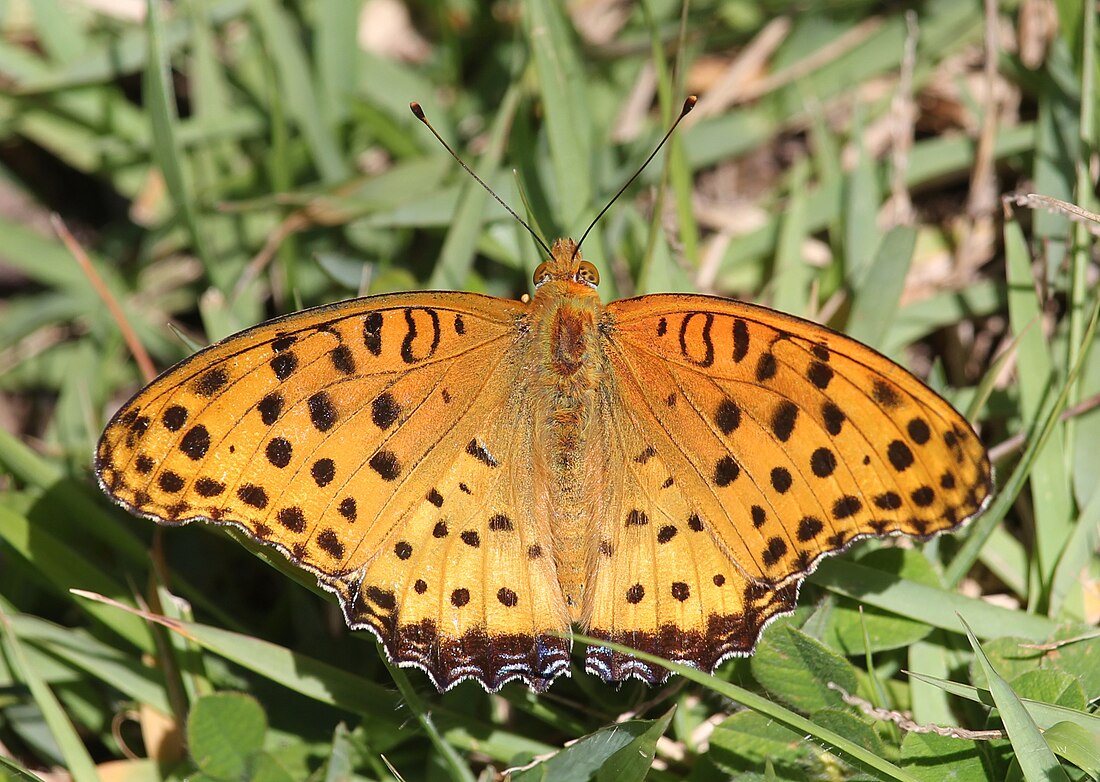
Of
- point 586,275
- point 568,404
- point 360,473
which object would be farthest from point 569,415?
point 360,473

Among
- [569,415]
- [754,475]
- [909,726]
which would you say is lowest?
[909,726]

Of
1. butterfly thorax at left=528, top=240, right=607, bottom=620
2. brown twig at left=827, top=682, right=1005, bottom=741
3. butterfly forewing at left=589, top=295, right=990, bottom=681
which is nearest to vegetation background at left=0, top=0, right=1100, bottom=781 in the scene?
brown twig at left=827, top=682, right=1005, bottom=741

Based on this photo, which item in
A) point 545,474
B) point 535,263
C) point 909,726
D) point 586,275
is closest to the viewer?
point 909,726

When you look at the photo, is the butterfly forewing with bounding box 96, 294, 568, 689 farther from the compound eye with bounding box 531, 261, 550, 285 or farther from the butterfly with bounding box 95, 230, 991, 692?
the compound eye with bounding box 531, 261, 550, 285

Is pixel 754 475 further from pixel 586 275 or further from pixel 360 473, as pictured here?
pixel 360 473

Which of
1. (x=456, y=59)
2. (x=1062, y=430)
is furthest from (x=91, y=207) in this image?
(x=1062, y=430)

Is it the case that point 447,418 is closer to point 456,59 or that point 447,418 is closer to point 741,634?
point 741,634

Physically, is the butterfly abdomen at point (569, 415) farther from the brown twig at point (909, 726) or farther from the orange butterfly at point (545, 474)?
the brown twig at point (909, 726)
